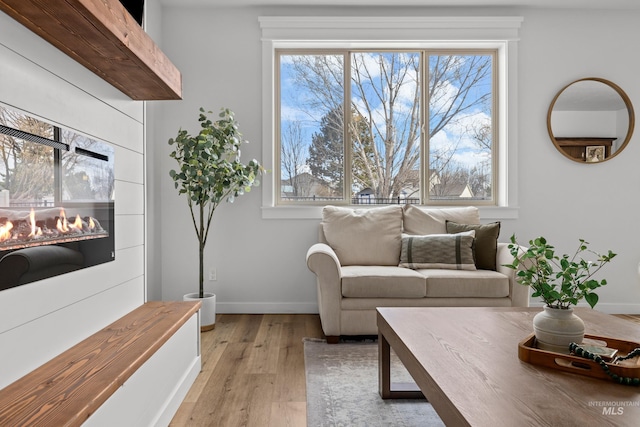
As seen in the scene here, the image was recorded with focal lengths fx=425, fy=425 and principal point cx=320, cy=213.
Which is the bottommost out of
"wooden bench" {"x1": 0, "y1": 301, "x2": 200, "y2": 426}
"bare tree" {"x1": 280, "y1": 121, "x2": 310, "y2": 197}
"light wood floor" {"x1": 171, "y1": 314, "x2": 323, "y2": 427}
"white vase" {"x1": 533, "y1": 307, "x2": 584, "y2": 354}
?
"light wood floor" {"x1": 171, "y1": 314, "x2": 323, "y2": 427}

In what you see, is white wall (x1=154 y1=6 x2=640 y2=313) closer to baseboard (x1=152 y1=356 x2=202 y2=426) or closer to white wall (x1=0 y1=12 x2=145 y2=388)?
white wall (x1=0 y1=12 x2=145 y2=388)

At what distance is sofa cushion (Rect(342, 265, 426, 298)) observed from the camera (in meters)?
2.82

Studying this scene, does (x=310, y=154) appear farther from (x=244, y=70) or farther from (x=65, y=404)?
(x=65, y=404)

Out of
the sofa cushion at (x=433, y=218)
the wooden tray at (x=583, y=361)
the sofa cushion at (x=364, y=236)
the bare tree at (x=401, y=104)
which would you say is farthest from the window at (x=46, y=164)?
the bare tree at (x=401, y=104)

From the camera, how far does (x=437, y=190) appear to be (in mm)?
3945

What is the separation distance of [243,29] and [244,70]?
0.36 meters

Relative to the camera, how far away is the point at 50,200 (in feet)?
5.07

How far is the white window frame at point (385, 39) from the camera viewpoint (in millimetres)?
3697

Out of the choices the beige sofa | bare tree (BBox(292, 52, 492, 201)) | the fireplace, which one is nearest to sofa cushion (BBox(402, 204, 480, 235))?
the beige sofa

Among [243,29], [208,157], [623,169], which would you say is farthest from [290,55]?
[623,169]

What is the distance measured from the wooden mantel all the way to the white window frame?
1.59 metres

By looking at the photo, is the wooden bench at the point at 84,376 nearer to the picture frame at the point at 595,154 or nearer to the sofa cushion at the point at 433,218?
the sofa cushion at the point at 433,218

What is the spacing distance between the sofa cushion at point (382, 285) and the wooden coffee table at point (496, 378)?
2.92ft

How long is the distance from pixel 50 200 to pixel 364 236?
7.42 feet
